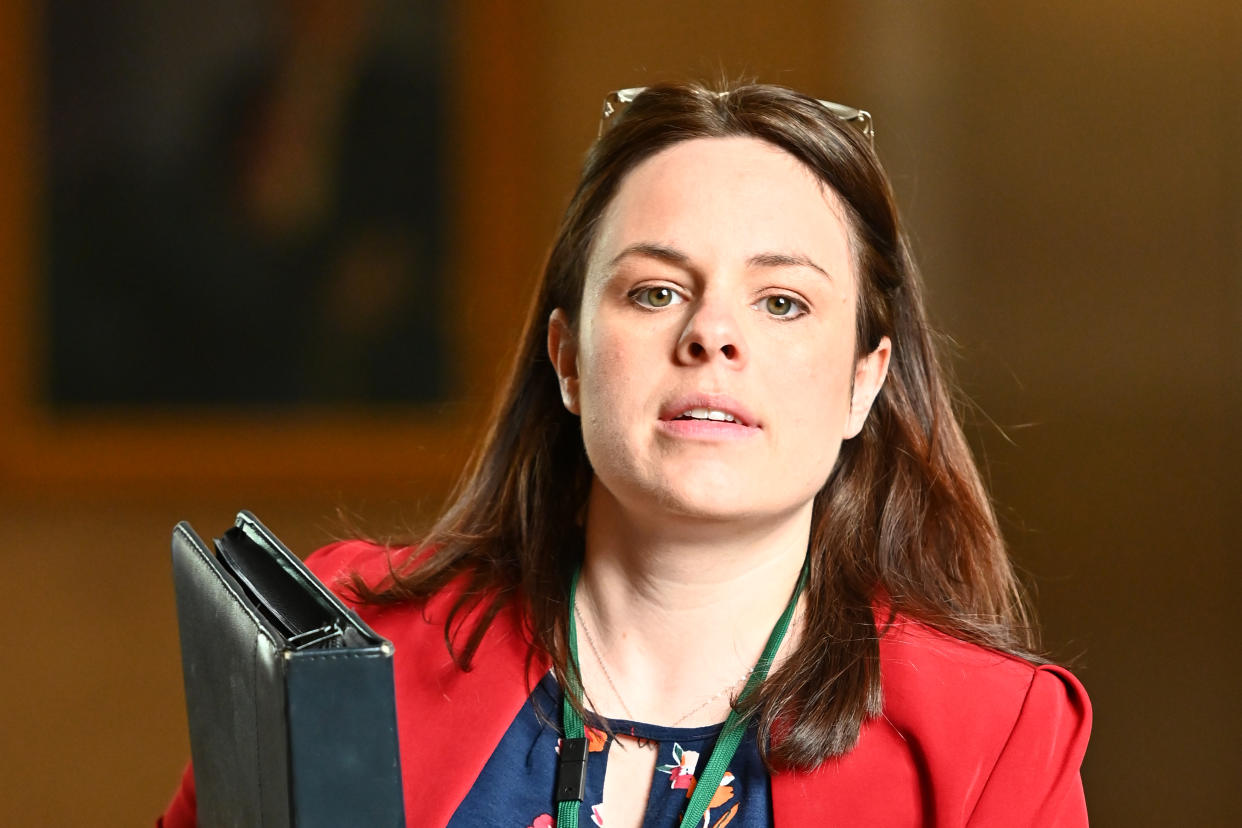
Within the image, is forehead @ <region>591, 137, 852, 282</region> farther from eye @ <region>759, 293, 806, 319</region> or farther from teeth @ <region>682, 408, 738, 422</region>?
teeth @ <region>682, 408, 738, 422</region>

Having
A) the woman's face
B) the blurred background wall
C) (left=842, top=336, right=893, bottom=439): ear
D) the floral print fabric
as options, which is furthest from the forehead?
the blurred background wall

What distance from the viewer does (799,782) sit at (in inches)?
59.7

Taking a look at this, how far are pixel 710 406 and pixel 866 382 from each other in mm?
342

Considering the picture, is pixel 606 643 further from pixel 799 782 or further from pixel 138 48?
pixel 138 48

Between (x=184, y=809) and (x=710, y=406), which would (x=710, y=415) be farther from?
(x=184, y=809)

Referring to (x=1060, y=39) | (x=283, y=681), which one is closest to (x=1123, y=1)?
(x=1060, y=39)

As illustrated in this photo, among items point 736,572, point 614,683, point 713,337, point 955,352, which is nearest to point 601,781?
point 614,683

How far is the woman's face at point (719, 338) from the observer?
156cm

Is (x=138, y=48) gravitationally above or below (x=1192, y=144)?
above

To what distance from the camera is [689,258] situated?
5.29 ft

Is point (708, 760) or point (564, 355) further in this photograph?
point (564, 355)

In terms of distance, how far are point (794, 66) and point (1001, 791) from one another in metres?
3.73

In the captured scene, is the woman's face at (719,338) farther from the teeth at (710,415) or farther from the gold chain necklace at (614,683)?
the gold chain necklace at (614,683)

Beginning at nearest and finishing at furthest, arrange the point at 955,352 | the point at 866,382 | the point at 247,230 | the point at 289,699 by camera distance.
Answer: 1. the point at 289,699
2. the point at 866,382
3. the point at 955,352
4. the point at 247,230
